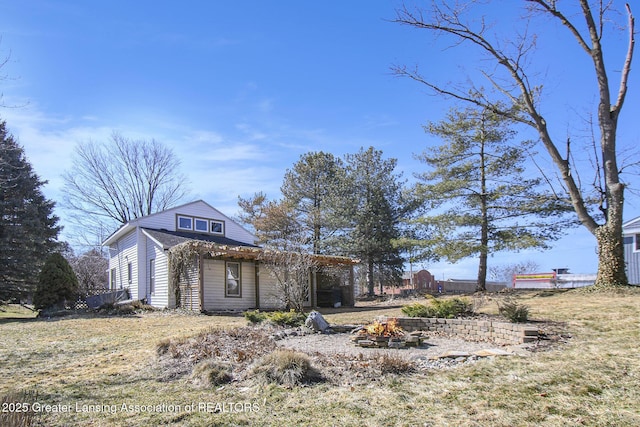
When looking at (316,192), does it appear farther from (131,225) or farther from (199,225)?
(131,225)

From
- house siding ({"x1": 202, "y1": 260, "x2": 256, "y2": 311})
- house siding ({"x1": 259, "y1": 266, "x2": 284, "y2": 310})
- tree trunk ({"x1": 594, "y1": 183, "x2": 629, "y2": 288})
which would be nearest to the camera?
tree trunk ({"x1": 594, "y1": 183, "x2": 629, "y2": 288})

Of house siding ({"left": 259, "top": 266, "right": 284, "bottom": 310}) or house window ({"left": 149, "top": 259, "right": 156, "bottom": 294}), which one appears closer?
house siding ({"left": 259, "top": 266, "right": 284, "bottom": 310})

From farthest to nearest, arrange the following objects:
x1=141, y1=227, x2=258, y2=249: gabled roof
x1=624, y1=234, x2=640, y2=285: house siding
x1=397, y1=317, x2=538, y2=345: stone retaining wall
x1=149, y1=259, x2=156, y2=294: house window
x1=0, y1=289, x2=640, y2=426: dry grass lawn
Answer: x1=624, y1=234, x2=640, y2=285: house siding < x1=149, y1=259, x2=156, y2=294: house window < x1=141, y1=227, x2=258, y2=249: gabled roof < x1=397, y1=317, x2=538, y2=345: stone retaining wall < x1=0, y1=289, x2=640, y2=426: dry grass lawn

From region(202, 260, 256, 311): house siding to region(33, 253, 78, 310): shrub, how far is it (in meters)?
5.75

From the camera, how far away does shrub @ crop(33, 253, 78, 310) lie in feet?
53.1

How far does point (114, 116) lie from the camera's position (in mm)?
11852

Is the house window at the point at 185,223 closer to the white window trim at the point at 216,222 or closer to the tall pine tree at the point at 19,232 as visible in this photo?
the white window trim at the point at 216,222

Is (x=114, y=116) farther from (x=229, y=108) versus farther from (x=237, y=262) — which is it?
(x=237, y=262)

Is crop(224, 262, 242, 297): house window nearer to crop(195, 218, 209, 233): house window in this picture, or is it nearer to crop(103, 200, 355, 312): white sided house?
crop(103, 200, 355, 312): white sided house

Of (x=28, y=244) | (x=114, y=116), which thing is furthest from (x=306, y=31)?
(x=28, y=244)

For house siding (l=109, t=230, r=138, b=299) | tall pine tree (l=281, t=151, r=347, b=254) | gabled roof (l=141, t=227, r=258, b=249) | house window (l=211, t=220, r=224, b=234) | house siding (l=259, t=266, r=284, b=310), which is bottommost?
house siding (l=259, t=266, r=284, b=310)

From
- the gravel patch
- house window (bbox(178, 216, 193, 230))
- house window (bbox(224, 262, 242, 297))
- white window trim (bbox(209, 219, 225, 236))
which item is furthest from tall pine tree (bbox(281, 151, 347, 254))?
the gravel patch

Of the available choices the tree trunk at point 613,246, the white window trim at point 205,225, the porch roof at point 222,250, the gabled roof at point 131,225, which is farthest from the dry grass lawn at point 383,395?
the white window trim at point 205,225

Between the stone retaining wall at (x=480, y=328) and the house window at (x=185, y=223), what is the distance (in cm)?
1480
